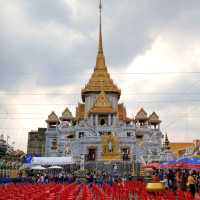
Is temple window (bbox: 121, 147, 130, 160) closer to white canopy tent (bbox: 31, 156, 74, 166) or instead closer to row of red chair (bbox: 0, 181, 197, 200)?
white canopy tent (bbox: 31, 156, 74, 166)

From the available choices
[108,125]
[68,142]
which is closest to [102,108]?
[108,125]

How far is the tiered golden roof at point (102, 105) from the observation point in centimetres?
7094

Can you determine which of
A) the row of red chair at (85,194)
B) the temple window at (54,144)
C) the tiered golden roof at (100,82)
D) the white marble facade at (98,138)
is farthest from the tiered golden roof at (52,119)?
the row of red chair at (85,194)

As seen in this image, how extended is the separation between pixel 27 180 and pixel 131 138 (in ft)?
86.1

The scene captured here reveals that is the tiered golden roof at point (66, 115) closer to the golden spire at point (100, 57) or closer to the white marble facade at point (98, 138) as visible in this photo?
the white marble facade at point (98, 138)

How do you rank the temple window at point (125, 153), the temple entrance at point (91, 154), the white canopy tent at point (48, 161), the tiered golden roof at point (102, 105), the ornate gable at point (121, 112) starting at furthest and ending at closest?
the ornate gable at point (121, 112), the tiered golden roof at point (102, 105), the temple entrance at point (91, 154), the temple window at point (125, 153), the white canopy tent at point (48, 161)

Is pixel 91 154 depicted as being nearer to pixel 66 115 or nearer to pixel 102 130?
pixel 102 130

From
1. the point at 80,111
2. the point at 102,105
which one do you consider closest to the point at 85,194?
the point at 102,105

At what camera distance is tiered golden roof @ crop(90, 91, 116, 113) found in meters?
70.9

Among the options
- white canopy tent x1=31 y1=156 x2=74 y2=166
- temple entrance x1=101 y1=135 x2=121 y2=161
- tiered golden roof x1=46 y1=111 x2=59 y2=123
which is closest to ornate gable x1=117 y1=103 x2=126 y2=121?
tiered golden roof x1=46 y1=111 x2=59 y2=123

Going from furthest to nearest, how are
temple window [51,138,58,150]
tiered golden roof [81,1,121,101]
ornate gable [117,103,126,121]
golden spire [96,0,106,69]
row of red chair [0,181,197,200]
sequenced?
golden spire [96,0,106,69], ornate gable [117,103,126,121], tiered golden roof [81,1,121,101], temple window [51,138,58,150], row of red chair [0,181,197,200]

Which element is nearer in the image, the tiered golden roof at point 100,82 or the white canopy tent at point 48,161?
the white canopy tent at point 48,161

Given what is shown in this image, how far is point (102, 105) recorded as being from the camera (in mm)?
72062

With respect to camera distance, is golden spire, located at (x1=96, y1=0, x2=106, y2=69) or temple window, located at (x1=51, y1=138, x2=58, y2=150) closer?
temple window, located at (x1=51, y1=138, x2=58, y2=150)
